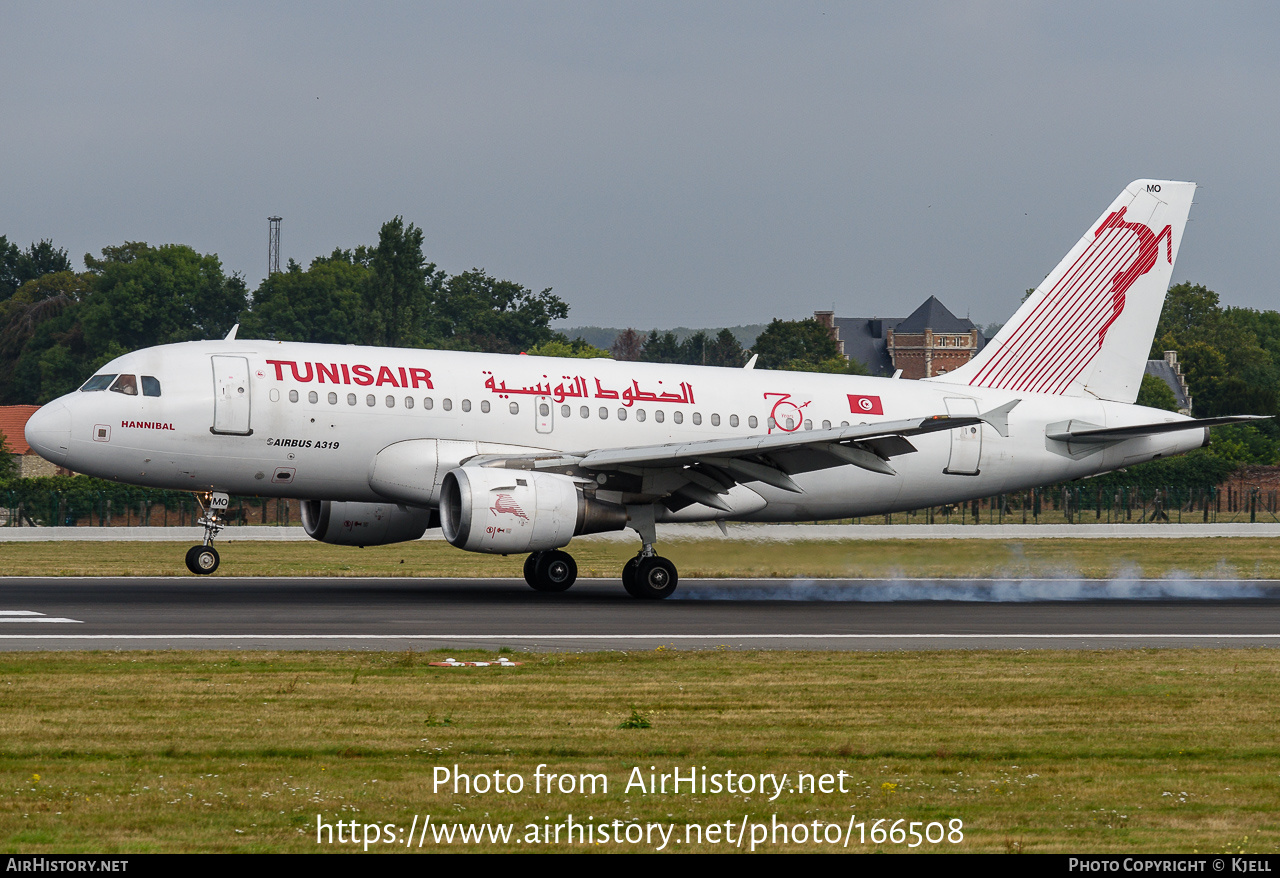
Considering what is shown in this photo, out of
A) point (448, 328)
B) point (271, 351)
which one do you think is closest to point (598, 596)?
point (271, 351)

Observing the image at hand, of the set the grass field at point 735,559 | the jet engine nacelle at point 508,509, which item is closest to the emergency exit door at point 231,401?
the jet engine nacelle at point 508,509

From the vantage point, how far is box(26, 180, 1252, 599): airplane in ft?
82.6

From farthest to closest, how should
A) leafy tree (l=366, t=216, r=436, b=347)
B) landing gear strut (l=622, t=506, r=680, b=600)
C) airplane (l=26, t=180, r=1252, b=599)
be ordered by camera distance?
leafy tree (l=366, t=216, r=436, b=347)
landing gear strut (l=622, t=506, r=680, b=600)
airplane (l=26, t=180, r=1252, b=599)

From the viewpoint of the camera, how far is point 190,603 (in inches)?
936

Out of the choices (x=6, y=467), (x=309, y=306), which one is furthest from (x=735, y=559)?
(x=309, y=306)

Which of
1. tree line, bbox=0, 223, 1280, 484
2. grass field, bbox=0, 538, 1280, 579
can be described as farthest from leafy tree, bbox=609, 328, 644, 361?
grass field, bbox=0, 538, 1280, 579

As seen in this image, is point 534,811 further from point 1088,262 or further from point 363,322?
point 363,322

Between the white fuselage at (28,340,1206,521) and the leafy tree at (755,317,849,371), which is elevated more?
the leafy tree at (755,317,849,371)

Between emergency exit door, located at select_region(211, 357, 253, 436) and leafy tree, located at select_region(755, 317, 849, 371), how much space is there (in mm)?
124029

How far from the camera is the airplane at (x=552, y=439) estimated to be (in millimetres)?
25188

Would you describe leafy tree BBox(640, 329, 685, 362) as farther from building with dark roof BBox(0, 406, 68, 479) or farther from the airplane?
the airplane

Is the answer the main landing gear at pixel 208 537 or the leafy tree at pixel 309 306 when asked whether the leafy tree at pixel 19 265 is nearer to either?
the leafy tree at pixel 309 306

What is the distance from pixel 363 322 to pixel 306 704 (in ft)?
317

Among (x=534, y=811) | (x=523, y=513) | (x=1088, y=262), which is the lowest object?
(x=534, y=811)
